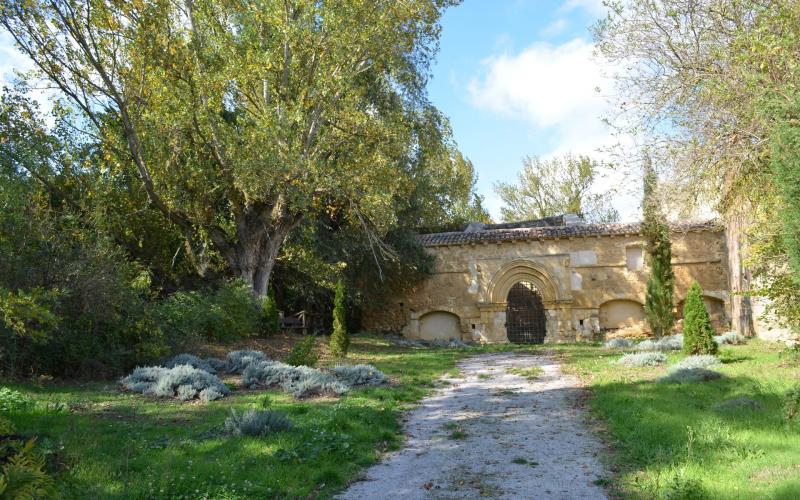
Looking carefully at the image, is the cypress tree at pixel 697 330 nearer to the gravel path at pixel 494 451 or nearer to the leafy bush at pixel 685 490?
the gravel path at pixel 494 451

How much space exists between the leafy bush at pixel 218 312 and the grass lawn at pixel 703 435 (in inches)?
329

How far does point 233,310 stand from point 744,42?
1221 cm

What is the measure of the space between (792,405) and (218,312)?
1149 cm

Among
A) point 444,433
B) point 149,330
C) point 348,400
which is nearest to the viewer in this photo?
point 444,433

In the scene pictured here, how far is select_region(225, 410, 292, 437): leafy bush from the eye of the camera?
616 centimetres

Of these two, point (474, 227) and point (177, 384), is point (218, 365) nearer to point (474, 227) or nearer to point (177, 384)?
point (177, 384)

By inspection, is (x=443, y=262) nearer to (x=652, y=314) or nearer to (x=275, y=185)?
(x=652, y=314)

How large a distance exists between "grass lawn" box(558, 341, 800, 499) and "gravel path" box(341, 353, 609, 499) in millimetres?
354

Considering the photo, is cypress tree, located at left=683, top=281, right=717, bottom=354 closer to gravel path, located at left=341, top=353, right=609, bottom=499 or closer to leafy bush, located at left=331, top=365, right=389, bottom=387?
gravel path, located at left=341, top=353, right=609, bottom=499

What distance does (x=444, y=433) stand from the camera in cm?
697

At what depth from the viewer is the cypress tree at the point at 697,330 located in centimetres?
1153

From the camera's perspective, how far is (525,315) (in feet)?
86.0

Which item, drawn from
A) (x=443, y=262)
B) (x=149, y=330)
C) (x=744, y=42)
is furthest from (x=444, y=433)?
(x=443, y=262)

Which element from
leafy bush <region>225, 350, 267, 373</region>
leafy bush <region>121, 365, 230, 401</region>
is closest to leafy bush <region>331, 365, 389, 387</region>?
leafy bush <region>225, 350, 267, 373</region>
